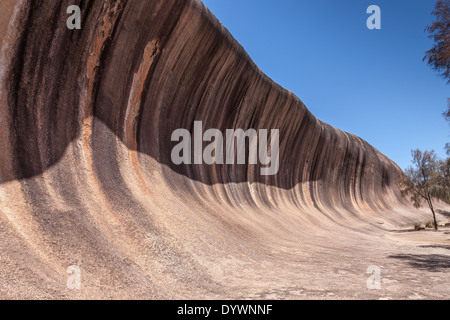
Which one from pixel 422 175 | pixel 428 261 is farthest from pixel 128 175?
pixel 422 175

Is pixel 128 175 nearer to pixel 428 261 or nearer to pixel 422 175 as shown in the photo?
pixel 428 261

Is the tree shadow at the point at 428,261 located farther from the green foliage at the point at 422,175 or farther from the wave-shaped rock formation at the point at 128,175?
the green foliage at the point at 422,175

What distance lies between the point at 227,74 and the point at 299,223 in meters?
6.95

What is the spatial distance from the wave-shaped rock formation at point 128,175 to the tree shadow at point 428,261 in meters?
0.67

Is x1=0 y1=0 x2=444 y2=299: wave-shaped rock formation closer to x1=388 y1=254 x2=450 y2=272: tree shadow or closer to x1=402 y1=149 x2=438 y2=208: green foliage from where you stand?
x1=388 y1=254 x2=450 y2=272: tree shadow

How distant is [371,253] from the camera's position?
7.94 metres

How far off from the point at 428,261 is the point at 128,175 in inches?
281

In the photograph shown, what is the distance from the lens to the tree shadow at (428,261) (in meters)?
6.03

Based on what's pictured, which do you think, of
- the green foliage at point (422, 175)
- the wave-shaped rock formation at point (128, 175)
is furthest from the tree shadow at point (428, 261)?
the green foliage at point (422, 175)

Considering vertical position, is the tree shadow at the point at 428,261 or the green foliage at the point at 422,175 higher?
the green foliage at the point at 422,175

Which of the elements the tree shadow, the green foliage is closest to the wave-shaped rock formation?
the tree shadow

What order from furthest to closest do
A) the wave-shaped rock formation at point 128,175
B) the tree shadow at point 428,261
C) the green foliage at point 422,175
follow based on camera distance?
the green foliage at point 422,175 → the tree shadow at point 428,261 → the wave-shaped rock formation at point 128,175
